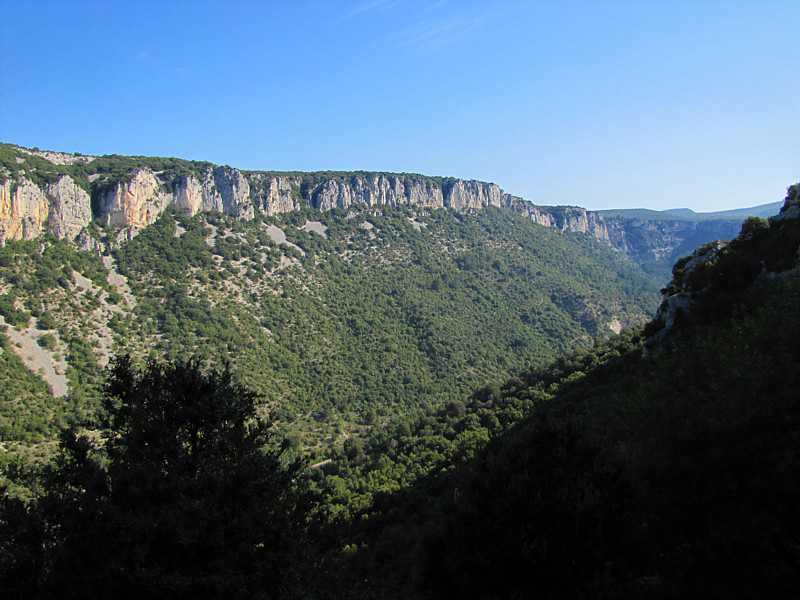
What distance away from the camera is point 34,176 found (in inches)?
2822

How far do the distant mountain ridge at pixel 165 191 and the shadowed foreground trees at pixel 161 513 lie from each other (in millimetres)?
71559

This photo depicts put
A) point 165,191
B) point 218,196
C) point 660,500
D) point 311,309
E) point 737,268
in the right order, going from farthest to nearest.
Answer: point 218,196
point 165,191
point 311,309
point 737,268
point 660,500

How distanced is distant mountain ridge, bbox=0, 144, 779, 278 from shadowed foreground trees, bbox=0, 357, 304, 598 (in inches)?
2817

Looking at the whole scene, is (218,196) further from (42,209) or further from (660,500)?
(660,500)

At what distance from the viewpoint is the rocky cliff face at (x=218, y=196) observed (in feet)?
225

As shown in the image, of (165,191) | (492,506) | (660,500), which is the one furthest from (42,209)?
(660,500)

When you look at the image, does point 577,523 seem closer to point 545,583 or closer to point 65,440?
point 545,583

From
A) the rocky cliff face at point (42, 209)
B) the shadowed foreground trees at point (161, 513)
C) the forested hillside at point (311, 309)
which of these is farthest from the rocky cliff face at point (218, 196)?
the shadowed foreground trees at point (161, 513)

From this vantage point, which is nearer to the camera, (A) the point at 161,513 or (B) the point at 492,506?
(A) the point at 161,513

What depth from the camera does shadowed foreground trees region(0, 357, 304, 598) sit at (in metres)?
8.40

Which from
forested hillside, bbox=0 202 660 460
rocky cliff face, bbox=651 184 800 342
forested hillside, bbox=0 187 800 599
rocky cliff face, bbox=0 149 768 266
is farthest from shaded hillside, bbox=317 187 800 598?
rocky cliff face, bbox=0 149 768 266

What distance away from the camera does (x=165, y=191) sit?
9431cm

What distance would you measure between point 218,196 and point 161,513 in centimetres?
10652

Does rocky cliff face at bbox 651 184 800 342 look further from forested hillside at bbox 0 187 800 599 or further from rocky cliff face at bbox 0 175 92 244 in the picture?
rocky cliff face at bbox 0 175 92 244
